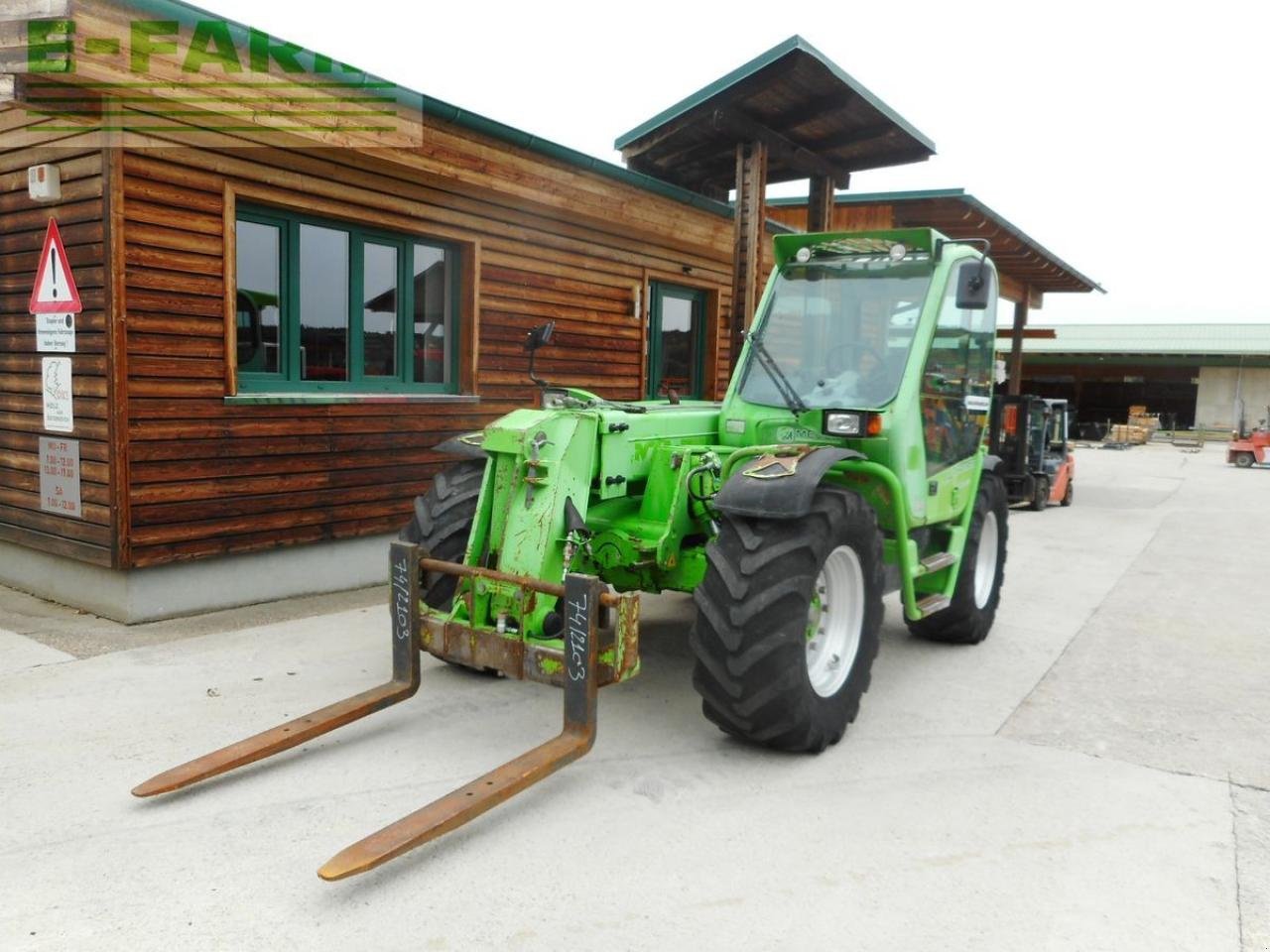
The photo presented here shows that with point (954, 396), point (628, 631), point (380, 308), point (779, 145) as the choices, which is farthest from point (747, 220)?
point (628, 631)

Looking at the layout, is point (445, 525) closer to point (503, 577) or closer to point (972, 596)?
point (503, 577)

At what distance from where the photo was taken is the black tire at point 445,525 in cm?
440

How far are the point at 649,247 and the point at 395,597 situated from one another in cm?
614

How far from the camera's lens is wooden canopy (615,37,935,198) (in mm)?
7516

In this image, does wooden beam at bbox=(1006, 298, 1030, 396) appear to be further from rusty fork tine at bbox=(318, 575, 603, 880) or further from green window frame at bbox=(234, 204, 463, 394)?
rusty fork tine at bbox=(318, 575, 603, 880)

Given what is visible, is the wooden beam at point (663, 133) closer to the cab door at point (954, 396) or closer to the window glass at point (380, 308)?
the window glass at point (380, 308)

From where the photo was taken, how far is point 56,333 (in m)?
5.83

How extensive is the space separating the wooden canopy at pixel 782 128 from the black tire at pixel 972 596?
3524 mm

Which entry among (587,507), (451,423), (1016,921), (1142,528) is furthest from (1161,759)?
(1142,528)

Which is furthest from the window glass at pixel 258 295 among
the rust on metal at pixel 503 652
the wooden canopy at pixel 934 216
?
the wooden canopy at pixel 934 216

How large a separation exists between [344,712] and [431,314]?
14.5 feet

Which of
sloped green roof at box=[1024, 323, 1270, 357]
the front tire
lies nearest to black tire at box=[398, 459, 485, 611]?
the front tire

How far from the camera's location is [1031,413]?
47.0ft

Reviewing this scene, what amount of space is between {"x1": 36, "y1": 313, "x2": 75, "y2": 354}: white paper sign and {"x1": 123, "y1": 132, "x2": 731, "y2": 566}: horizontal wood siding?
0.51m
